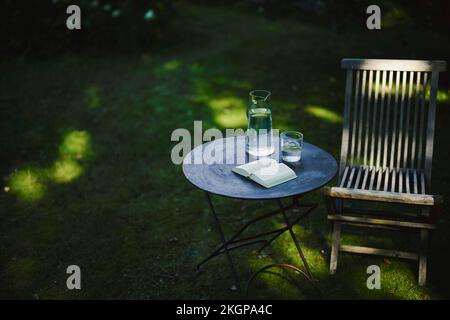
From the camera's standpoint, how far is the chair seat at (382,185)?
295 centimetres

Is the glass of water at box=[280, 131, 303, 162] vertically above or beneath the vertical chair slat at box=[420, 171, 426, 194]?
above

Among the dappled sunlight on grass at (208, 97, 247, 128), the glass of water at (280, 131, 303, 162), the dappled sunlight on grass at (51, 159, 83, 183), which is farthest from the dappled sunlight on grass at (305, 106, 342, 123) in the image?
the dappled sunlight on grass at (51, 159, 83, 183)

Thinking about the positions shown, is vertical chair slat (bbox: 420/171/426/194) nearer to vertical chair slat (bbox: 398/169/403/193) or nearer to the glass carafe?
vertical chair slat (bbox: 398/169/403/193)

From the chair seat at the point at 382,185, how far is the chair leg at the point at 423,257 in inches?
11.4

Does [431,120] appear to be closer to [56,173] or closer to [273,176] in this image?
[273,176]

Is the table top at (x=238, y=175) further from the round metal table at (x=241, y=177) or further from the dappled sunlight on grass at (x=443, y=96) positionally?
the dappled sunlight on grass at (x=443, y=96)

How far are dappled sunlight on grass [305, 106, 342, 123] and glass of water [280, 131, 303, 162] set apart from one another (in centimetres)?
271

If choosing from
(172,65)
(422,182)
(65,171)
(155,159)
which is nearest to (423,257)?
(422,182)

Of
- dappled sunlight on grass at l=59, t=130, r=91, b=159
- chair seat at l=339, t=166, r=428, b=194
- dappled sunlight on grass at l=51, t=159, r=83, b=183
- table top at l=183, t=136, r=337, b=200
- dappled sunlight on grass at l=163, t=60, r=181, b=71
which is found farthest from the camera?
dappled sunlight on grass at l=163, t=60, r=181, b=71

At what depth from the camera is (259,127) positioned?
3295mm

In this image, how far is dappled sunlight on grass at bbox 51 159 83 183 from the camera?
508 cm

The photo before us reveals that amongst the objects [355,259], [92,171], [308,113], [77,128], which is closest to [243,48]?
[308,113]

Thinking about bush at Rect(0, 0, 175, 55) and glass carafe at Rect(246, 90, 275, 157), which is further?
bush at Rect(0, 0, 175, 55)
